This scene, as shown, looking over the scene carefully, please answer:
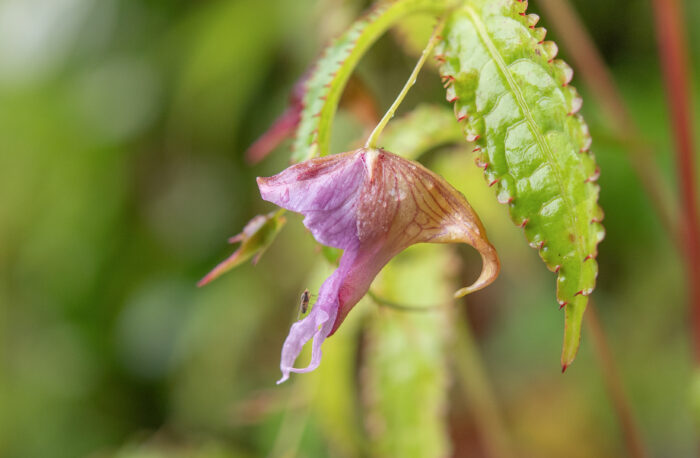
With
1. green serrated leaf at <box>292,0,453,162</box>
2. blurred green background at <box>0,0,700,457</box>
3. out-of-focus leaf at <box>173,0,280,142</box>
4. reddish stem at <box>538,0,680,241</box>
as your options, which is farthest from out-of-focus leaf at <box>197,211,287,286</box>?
out-of-focus leaf at <box>173,0,280,142</box>

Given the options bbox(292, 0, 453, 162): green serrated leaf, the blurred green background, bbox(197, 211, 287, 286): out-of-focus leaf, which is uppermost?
bbox(292, 0, 453, 162): green serrated leaf

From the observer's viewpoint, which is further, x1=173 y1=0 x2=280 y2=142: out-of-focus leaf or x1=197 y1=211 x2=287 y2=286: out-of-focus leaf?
x1=173 y1=0 x2=280 y2=142: out-of-focus leaf

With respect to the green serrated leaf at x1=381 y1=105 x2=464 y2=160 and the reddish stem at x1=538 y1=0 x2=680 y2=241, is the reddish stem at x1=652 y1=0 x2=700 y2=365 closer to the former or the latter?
the reddish stem at x1=538 y1=0 x2=680 y2=241

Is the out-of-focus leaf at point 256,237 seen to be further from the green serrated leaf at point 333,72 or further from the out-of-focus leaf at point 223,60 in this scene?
the out-of-focus leaf at point 223,60

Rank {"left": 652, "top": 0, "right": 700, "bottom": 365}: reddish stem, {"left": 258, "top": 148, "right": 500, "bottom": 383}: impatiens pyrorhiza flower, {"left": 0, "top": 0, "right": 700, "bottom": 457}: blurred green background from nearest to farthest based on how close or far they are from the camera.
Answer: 1. {"left": 258, "top": 148, "right": 500, "bottom": 383}: impatiens pyrorhiza flower
2. {"left": 652, "top": 0, "right": 700, "bottom": 365}: reddish stem
3. {"left": 0, "top": 0, "right": 700, "bottom": 457}: blurred green background

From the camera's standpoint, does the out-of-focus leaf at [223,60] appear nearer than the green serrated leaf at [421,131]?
No

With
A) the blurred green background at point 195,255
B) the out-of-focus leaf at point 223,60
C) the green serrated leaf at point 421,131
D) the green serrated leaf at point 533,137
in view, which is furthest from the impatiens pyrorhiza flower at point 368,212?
the out-of-focus leaf at point 223,60
